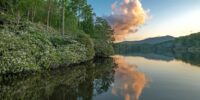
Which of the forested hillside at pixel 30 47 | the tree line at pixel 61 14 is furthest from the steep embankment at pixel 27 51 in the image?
the tree line at pixel 61 14

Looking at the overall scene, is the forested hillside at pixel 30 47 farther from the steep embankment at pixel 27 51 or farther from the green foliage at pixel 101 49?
the green foliage at pixel 101 49

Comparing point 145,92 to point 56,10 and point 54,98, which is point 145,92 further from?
point 56,10

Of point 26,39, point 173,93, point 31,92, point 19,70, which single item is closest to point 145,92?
point 173,93

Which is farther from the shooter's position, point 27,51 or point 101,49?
point 101,49

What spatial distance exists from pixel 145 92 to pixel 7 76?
9.71 metres

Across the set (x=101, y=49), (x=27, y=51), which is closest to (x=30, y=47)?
(x=27, y=51)

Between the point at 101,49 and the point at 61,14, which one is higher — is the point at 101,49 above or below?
below

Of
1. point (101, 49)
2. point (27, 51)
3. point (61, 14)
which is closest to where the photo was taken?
point (27, 51)

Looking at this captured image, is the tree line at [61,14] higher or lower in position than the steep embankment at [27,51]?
higher

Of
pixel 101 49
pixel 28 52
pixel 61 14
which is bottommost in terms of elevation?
pixel 101 49

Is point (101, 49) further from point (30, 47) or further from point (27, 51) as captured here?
point (27, 51)

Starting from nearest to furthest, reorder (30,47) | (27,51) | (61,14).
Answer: (27,51), (30,47), (61,14)

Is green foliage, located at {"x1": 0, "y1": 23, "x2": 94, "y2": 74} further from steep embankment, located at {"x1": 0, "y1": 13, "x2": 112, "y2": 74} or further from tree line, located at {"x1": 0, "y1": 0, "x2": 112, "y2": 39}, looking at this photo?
tree line, located at {"x1": 0, "y1": 0, "x2": 112, "y2": 39}

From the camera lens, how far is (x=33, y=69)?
1931cm
